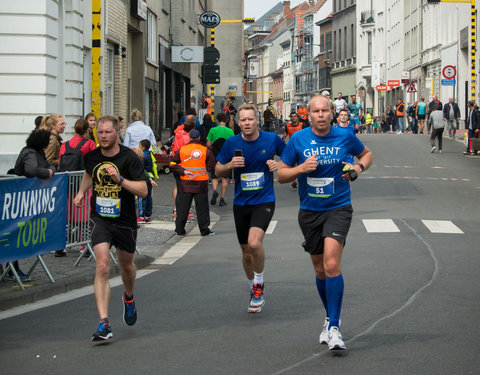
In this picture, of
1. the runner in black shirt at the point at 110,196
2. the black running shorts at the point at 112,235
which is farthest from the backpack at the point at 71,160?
the black running shorts at the point at 112,235

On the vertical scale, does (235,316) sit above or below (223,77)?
below

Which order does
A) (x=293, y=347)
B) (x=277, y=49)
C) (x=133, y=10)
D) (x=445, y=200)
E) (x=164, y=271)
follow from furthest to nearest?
(x=277, y=49)
(x=133, y=10)
(x=445, y=200)
(x=164, y=271)
(x=293, y=347)

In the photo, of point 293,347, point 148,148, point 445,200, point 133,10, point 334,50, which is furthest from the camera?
point 334,50

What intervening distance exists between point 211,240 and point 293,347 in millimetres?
8390

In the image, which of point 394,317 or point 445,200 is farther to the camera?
point 445,200

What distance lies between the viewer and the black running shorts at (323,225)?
7488mm

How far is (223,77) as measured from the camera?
79562mm

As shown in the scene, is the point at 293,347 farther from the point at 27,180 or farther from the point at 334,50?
the point at 334,50

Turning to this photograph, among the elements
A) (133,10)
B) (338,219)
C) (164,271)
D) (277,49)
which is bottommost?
(164,271)

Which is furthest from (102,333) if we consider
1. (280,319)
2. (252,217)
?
(252,217)

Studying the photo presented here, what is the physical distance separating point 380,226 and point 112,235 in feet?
30.8

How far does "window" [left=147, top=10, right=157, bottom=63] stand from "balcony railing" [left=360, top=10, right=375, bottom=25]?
5995cm

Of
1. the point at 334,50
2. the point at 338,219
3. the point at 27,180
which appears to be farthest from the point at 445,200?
the point at 334,50

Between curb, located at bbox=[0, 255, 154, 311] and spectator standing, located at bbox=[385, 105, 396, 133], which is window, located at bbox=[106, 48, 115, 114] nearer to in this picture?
curb, located at bbox=[0, 255, 154, 311]
